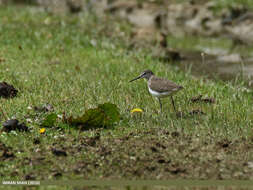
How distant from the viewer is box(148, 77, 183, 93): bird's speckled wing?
651cm

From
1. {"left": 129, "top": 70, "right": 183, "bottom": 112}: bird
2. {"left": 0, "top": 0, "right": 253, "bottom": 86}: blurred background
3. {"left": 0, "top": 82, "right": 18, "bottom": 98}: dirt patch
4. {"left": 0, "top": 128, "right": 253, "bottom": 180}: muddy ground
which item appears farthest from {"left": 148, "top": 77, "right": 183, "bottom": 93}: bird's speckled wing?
{"left": 0, "top": 0, "right": 253, "bottom": 86}: blurred background

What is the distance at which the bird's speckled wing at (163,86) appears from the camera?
6.51 meters

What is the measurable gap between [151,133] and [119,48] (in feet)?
21.9

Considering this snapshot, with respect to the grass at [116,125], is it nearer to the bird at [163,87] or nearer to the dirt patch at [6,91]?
the dirt patch at [6,91]

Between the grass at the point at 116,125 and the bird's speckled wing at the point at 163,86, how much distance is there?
42cm

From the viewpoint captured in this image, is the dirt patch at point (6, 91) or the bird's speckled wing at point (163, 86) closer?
the bird's speckled wing at point (163, 86)

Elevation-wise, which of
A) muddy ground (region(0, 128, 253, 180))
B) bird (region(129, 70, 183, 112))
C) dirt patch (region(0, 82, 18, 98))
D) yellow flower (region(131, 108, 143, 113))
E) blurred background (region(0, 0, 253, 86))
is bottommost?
muddy ground (region(0, 128, 253, 180))

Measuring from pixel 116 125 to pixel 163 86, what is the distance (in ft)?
2.92

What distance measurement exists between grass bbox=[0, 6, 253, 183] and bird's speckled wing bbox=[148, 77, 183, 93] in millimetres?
415

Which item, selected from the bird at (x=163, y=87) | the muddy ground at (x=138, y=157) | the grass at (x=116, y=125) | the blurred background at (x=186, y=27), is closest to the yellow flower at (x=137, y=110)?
the grass at (x=116, y=125)

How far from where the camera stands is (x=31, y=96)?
7.47m

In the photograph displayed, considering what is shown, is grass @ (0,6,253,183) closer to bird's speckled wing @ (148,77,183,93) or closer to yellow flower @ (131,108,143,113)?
yellow flower @ (131,108,143,113)

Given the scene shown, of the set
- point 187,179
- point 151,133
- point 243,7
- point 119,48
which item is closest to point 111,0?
point 243,7

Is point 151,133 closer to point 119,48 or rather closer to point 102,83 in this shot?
point 102,83
